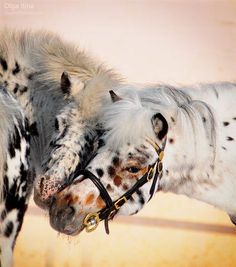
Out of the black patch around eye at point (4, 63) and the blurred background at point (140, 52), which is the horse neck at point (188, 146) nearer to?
the blurred background at point (140, 52)

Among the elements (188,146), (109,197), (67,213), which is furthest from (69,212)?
(188,146)

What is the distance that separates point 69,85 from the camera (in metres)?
1.47

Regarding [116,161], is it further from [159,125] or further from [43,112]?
[43,112]

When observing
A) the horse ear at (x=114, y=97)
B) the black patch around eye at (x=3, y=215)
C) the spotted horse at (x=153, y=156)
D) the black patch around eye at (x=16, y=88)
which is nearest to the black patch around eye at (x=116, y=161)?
the spotted horse at (x=153, y=156)

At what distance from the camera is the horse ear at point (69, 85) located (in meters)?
1.46

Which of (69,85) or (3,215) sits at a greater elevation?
(69,85)

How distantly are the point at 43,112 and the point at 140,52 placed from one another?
0.39m

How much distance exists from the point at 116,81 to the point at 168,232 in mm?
547

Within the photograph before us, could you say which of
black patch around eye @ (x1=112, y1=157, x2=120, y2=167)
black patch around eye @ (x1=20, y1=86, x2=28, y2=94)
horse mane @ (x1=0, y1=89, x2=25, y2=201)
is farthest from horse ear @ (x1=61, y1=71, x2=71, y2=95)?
black patch around eye @ (x1=112, y1=157, x2=120, y2=167)

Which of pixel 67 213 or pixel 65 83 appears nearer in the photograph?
pixel 67 213

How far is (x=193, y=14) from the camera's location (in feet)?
5.06

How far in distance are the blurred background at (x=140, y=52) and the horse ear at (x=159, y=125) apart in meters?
0.31

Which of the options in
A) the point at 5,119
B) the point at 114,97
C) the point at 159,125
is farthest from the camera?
the point at 114,97

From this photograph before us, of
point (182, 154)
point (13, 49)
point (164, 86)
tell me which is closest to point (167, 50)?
point (164, 86)
